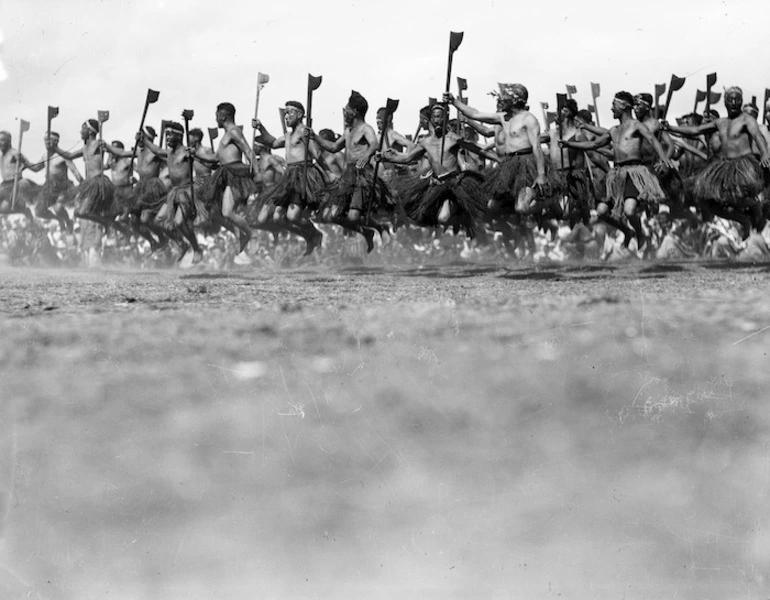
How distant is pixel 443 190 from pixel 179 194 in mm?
2998

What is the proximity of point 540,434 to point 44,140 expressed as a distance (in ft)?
29.8

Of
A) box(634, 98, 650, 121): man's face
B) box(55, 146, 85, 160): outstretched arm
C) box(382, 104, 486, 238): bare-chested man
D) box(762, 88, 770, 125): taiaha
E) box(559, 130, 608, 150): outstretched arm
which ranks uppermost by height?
box(762, 88, 770, 125): taiaha

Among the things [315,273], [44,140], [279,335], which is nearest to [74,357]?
[279,335]

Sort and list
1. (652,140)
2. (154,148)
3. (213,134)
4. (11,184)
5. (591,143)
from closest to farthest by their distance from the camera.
Answer: (652,140), (591,143), (154,148), (213,134), (11,184)

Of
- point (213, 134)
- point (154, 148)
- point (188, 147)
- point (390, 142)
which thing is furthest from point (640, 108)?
point (154, 148)

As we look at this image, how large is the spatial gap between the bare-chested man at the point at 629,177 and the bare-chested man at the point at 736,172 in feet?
1.32

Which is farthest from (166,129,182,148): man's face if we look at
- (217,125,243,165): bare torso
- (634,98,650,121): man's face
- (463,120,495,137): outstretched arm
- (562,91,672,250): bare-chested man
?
(634,98,650,121): man's face

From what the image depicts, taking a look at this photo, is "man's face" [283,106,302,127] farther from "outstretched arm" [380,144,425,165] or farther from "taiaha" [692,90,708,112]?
"taiaha" [692,90,708,112]

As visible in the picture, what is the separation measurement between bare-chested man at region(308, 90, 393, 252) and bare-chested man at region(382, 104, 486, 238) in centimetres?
20

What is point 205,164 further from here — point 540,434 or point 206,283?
point 540,434

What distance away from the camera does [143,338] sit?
225 inches

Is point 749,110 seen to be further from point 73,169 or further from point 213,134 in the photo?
point 73,169

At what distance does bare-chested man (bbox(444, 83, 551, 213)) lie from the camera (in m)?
10.3

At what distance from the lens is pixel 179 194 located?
39.2 feet
